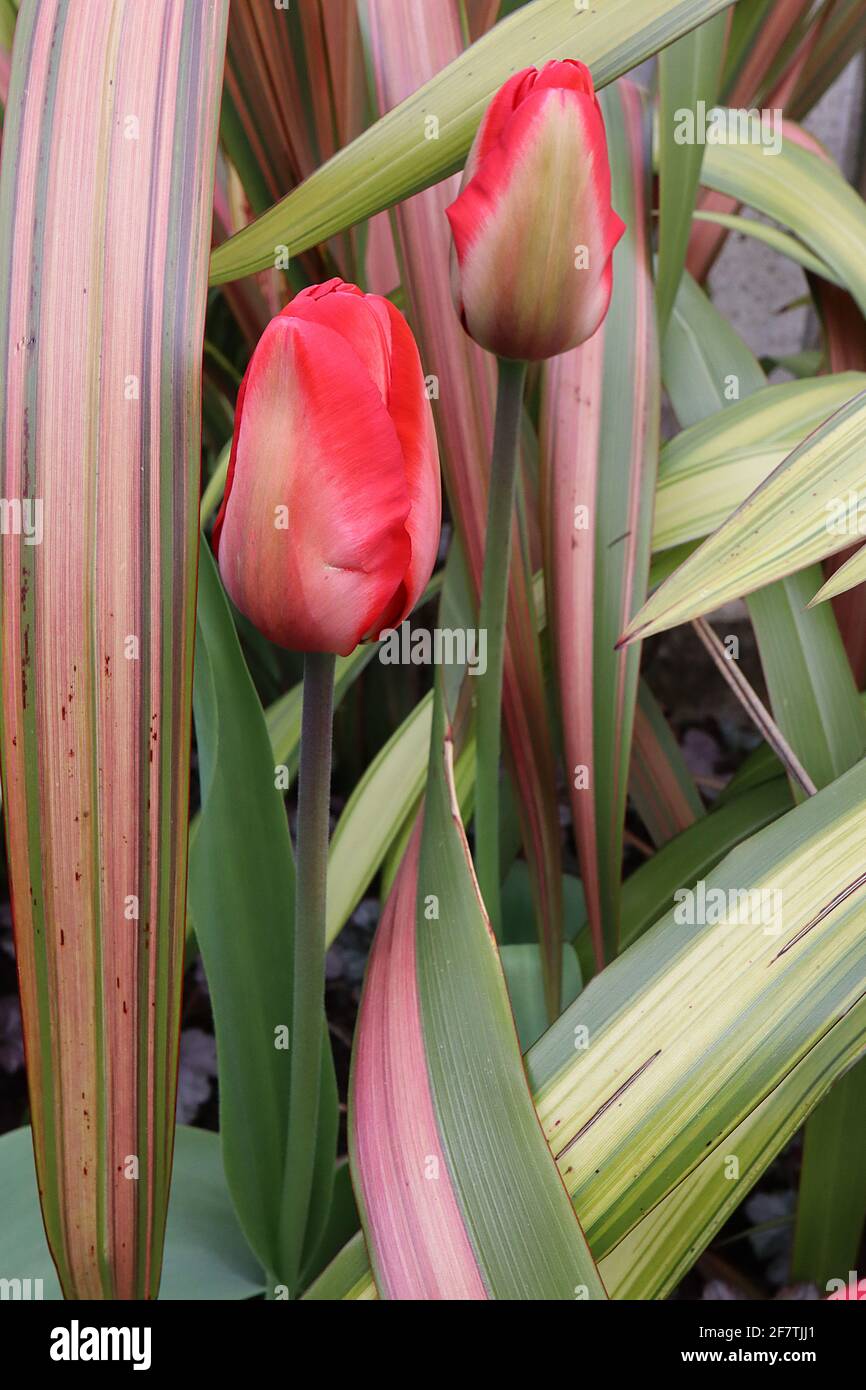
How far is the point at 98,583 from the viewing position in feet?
0.94

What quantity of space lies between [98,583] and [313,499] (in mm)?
65

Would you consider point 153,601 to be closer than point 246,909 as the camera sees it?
Yes

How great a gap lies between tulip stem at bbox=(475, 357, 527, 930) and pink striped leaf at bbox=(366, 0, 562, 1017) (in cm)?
6

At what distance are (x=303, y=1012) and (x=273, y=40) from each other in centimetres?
48

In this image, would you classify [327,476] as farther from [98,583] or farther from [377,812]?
[377,812]

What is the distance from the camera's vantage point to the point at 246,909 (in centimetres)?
43

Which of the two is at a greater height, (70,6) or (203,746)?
(70,6)

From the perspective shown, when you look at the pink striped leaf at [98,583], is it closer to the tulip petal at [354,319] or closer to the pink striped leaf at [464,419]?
the tulip petal at [354,319]

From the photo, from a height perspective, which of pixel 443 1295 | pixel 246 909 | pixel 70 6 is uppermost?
pixel 70 6

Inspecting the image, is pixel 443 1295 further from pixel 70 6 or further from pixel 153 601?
pixel 70 6

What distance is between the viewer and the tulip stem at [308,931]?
0.99 feet

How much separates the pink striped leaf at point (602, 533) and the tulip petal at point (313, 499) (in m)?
0.24

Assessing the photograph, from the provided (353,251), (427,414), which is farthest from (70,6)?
(353,251)

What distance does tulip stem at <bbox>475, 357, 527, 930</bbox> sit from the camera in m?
0.36
